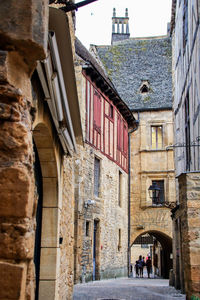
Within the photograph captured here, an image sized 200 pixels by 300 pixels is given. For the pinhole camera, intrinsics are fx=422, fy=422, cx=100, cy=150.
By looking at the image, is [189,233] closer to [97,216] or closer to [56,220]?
[56,220]

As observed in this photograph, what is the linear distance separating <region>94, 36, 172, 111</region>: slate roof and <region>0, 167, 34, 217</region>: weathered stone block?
19.2 metres

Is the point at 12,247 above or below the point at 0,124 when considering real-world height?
below

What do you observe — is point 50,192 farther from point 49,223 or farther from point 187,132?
point 187,132

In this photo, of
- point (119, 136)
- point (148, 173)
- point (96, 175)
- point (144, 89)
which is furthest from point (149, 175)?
point (96, 175)

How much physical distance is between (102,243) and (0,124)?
45.1 feet

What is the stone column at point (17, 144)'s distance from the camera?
221 centimetres

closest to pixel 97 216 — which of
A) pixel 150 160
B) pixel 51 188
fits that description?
pixel 150 160

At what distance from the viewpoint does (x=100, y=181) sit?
15.9m

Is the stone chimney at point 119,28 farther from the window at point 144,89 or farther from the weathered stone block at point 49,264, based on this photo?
the weathered stone block at point 49,264

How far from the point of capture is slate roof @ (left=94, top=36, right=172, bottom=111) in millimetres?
21844

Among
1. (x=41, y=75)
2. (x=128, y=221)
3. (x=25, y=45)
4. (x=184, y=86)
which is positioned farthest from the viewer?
(x=128, y=221)

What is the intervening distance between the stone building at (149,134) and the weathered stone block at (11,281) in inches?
667

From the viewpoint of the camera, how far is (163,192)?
20.3 meters

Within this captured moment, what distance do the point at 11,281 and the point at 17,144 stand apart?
0.72 metres
